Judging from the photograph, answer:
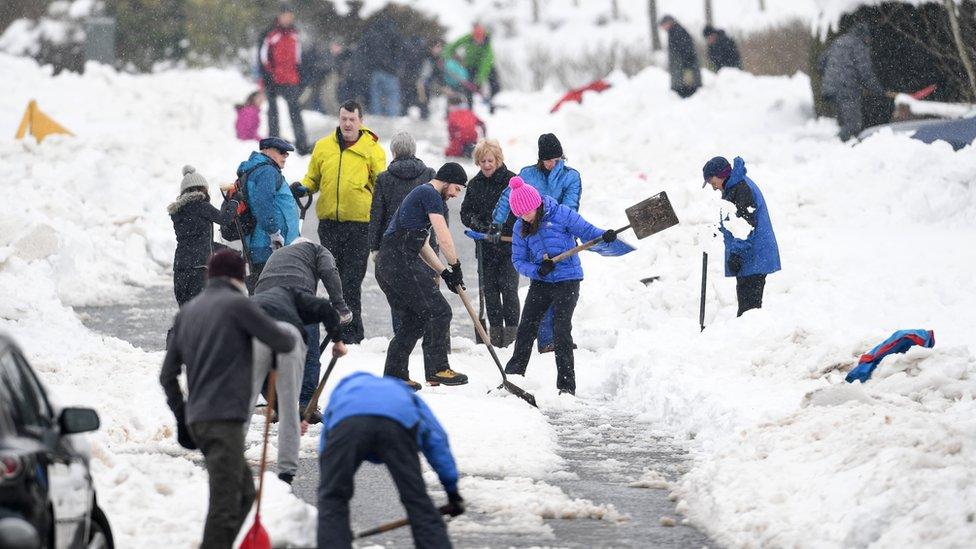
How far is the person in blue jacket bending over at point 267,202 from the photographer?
1129 centimetres

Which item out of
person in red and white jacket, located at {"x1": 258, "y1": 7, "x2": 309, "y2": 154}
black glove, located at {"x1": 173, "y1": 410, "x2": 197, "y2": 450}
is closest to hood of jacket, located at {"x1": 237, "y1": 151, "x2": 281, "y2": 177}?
black glove, located at {"x1": 173, "y1": 410, "x2": 197, "y2": 450}

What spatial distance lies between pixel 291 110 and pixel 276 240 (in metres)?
12.6

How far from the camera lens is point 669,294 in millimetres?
13852

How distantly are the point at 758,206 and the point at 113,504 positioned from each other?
20.1 feet

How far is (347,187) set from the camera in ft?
40.2

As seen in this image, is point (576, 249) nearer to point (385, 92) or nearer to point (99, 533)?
point (99, 533)

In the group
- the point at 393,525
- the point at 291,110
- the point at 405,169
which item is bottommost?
the point at 393,525

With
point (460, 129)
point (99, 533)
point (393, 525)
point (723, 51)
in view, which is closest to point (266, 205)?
point (393, 525)

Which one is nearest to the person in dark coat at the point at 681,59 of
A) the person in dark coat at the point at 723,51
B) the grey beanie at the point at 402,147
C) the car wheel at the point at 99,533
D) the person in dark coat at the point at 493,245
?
the person in dark coat at the point at 723,51

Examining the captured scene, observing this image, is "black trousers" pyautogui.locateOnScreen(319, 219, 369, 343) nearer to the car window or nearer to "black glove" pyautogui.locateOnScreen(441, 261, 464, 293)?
"black glove" pyautogui.locateOnScreen(441, 261, 464, 293)

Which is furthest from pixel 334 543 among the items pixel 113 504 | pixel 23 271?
pixel 23 271

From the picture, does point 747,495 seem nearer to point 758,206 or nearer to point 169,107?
point 758,206

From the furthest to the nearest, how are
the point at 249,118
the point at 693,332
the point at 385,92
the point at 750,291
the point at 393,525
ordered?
the point at 385,92
the point at 249,118
the point at 693,332
the point at 750,291
the point at 393,525

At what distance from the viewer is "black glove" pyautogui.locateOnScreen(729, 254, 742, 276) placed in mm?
11867
